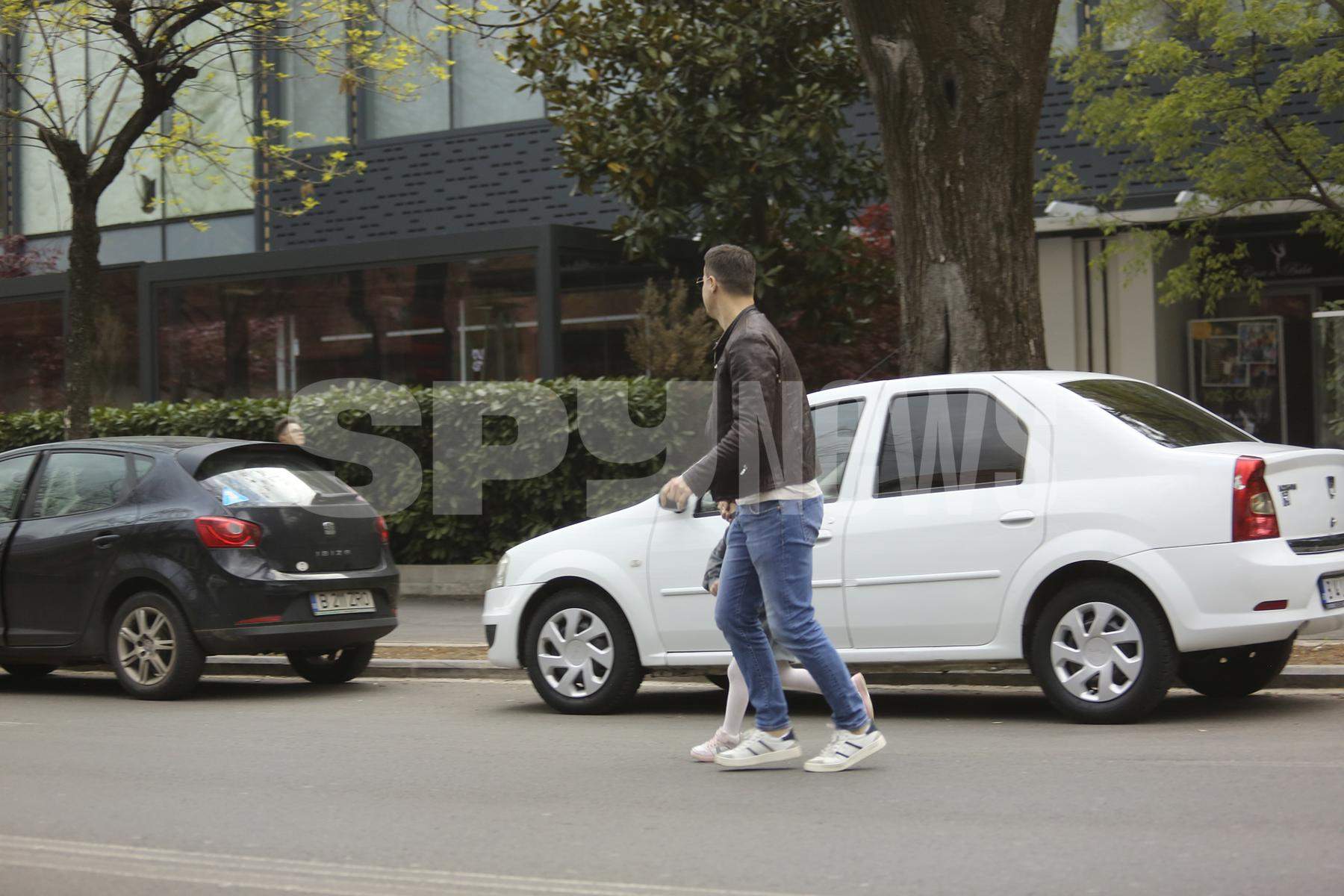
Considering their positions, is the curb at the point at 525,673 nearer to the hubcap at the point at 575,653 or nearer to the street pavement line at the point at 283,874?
the hubcap at the point at 575,653

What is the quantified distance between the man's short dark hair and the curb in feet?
8.67

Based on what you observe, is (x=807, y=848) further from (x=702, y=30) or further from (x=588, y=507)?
(x=702, y=30)

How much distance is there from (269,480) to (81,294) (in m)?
4.95

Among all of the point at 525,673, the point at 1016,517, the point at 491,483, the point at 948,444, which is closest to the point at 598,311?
the point at 491,483

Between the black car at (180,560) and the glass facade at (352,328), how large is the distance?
8.13 m

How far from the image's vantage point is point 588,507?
53.2ft

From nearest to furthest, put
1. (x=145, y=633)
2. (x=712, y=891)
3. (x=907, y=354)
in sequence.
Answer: (x=712, y=891) < (x=145, y=633) < (x=907, y=354)

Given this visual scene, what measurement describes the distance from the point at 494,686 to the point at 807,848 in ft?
18.1

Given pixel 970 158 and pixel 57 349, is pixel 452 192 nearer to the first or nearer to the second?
pixel 57 349

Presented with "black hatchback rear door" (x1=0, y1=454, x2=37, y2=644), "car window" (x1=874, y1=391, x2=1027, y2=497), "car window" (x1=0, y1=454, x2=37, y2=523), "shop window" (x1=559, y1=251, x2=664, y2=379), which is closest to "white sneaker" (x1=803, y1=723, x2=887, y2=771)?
"car window" (x1=874, y1=391, x2=1027, y2=497)

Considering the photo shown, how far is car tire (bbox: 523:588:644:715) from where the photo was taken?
8.66m

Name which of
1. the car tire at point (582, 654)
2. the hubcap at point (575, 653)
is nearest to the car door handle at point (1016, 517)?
the car tire at point (582, 654)

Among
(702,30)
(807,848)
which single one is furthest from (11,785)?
(702,30)

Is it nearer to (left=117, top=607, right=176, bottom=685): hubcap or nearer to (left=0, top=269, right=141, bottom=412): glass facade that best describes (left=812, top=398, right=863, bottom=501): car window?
(left=117, top=607, right=176, bottom=685): hubcap
